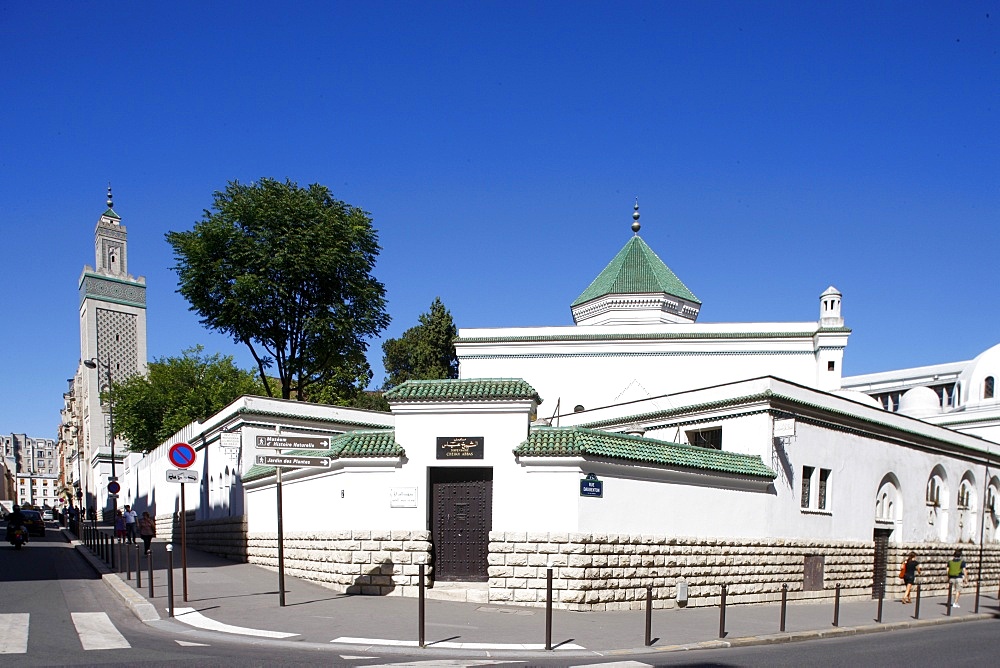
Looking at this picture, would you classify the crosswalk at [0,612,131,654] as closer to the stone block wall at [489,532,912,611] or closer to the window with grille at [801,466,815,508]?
the stone block wall at [489,532,912,611]

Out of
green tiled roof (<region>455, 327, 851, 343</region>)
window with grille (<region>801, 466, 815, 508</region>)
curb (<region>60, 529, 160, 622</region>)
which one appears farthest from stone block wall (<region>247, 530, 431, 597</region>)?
green tiled roof (<region>455, 327, 851, 343</region>)

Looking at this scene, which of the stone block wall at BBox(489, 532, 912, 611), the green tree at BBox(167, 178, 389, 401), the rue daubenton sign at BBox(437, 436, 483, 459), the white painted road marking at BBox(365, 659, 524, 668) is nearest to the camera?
the white painted road marking at BBox(365, 659, 524, 668)

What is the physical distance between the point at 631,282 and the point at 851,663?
89.5 feet

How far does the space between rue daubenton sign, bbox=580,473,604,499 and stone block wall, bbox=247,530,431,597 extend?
3095 millimetres

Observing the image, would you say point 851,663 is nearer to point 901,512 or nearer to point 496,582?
point 496,582

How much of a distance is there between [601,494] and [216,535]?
43.8ft

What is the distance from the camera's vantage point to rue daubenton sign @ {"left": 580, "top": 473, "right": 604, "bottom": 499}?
13961mm

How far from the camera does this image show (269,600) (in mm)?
13211

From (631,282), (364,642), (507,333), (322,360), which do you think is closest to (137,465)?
(322,360)

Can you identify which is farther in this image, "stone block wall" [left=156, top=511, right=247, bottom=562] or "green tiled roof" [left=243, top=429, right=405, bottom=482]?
"stone block wall" [left=156, top=511, right=247, bottom=562]

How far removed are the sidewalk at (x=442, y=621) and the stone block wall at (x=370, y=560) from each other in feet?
0.98

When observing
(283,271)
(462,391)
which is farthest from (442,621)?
(283,271)

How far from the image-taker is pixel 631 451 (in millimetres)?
14969

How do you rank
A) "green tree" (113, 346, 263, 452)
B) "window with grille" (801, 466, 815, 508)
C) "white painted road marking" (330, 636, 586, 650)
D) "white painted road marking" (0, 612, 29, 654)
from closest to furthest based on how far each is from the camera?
1. "white painted road marking" (0, 612, 29, 654)
2. "white painted road marking" (330, 636, 586, 650)
3. "window with grille" (801, 466, 815, 508)
4. "green tree" (113, 346, 263, 452)
